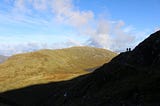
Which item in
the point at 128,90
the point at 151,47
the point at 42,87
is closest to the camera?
the point at 128,90

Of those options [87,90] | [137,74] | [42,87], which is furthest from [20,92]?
[137,74]

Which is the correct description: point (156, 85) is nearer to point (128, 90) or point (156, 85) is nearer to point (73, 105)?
point (128, 90)

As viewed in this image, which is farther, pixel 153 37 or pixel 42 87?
pixel 42 87

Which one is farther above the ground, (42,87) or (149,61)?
(149,61)

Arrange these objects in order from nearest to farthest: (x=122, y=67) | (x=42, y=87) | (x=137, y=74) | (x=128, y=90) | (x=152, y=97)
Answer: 1. (x=152, y=97)
2. (x=128, y=90)
3. (x=137, y=74)
4. (x=122, y=67)
5. (x=42, y=87)

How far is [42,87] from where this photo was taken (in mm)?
173125

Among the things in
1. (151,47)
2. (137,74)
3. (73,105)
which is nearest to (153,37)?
(151,47)

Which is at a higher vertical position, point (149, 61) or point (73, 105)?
point (149, 61)

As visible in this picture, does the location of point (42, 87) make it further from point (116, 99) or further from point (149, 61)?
point (116, 99)

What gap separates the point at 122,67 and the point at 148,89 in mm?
24390

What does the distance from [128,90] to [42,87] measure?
12701 centimetres

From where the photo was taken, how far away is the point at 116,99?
5122 cm

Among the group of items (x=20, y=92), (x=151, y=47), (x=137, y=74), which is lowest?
(x=20, y=92)

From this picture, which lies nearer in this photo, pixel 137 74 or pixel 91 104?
pixel 91 104
